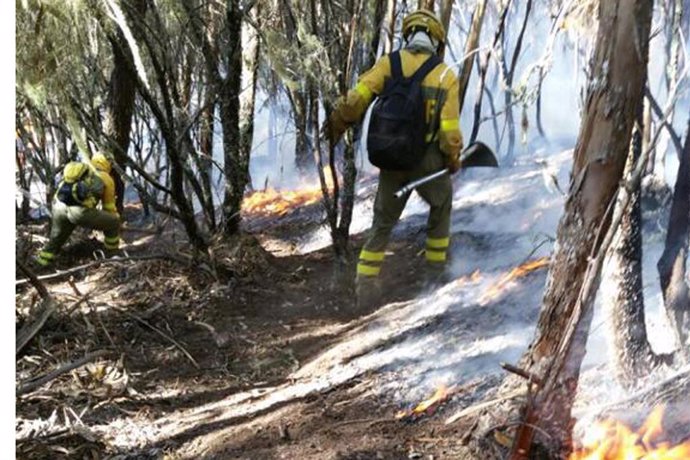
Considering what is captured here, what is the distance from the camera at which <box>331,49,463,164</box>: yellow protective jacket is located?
4.07 meters

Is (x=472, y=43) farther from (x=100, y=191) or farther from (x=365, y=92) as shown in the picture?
(x=100, y=191)

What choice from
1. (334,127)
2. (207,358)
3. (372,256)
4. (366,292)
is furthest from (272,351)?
(334,127)

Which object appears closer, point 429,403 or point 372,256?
point 429,403

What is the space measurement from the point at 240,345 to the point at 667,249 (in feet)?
8.42

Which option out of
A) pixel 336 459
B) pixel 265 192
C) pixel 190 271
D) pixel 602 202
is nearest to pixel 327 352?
pixel 336 459

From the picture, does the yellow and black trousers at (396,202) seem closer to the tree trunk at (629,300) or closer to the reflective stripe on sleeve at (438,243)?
the reflective stripe on sleeve at (438,243)

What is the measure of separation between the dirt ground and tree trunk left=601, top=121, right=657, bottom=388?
0.76 meters

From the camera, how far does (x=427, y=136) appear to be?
4.23 meters

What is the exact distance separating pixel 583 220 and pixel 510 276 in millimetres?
2095

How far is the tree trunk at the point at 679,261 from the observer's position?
291 centimetres

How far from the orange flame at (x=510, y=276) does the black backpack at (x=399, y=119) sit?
0.96 m

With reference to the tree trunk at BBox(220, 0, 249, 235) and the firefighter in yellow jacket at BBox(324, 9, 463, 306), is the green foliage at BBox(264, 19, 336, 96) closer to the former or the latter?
the tree trunk at BBox(220, 0, 249, 235)

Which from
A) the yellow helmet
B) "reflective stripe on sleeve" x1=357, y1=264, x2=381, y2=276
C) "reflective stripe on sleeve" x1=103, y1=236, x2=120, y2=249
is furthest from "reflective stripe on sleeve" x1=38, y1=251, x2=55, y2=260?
"reflective stripe on sleeve" x1=357, y1=264, x2=381, y2=276

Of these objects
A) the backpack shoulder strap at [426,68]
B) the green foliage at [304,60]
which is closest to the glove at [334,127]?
the green foliage at [304,60]
